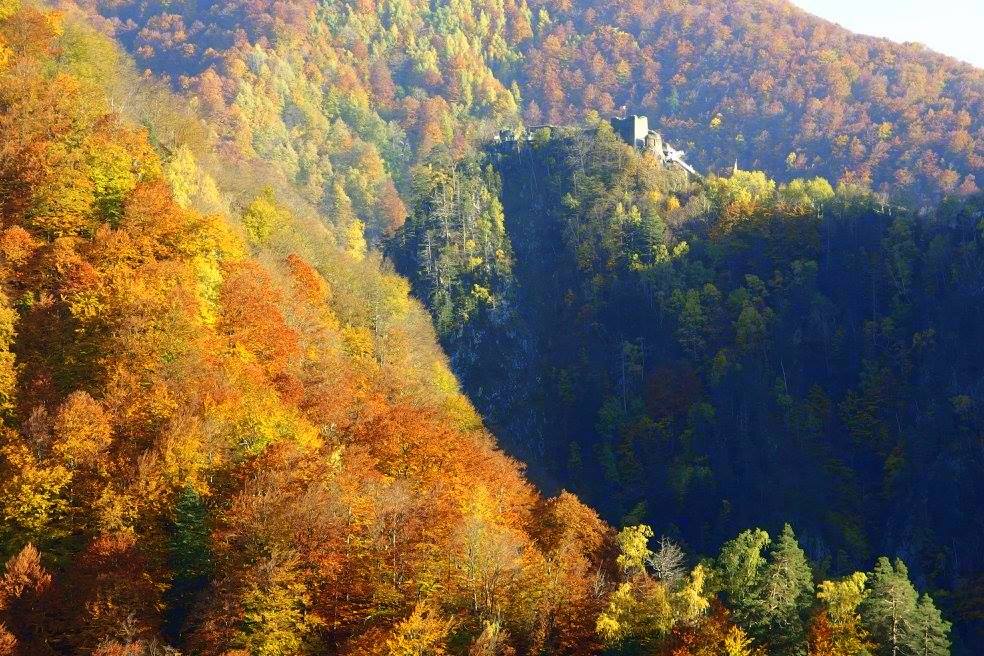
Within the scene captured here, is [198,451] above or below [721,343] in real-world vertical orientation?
below

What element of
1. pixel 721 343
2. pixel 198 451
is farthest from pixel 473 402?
pixel 198 451

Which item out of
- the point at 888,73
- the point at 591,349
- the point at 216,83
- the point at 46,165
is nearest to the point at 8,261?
the point at 46,165

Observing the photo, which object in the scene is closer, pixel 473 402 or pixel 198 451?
pixel 198 451

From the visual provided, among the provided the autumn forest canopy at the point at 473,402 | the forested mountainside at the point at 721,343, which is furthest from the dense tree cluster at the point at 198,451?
the forested mountainside at the point at 721,343

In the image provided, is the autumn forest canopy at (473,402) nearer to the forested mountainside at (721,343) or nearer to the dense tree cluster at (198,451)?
the dense tree cluster at (198,451)

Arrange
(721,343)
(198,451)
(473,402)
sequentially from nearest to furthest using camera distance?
(198,451) < (721,343) < (473,402)

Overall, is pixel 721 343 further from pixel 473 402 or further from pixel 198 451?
pixel 198 451

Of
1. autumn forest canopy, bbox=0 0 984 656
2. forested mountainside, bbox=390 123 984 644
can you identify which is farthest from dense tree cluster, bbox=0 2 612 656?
forested mountainside, bbox=390 123 984 644

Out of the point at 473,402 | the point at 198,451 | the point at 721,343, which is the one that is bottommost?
the point at 198,451

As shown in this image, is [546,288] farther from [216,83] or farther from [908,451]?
[216,83]

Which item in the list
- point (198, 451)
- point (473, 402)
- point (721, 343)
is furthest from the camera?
point (473, 402)
